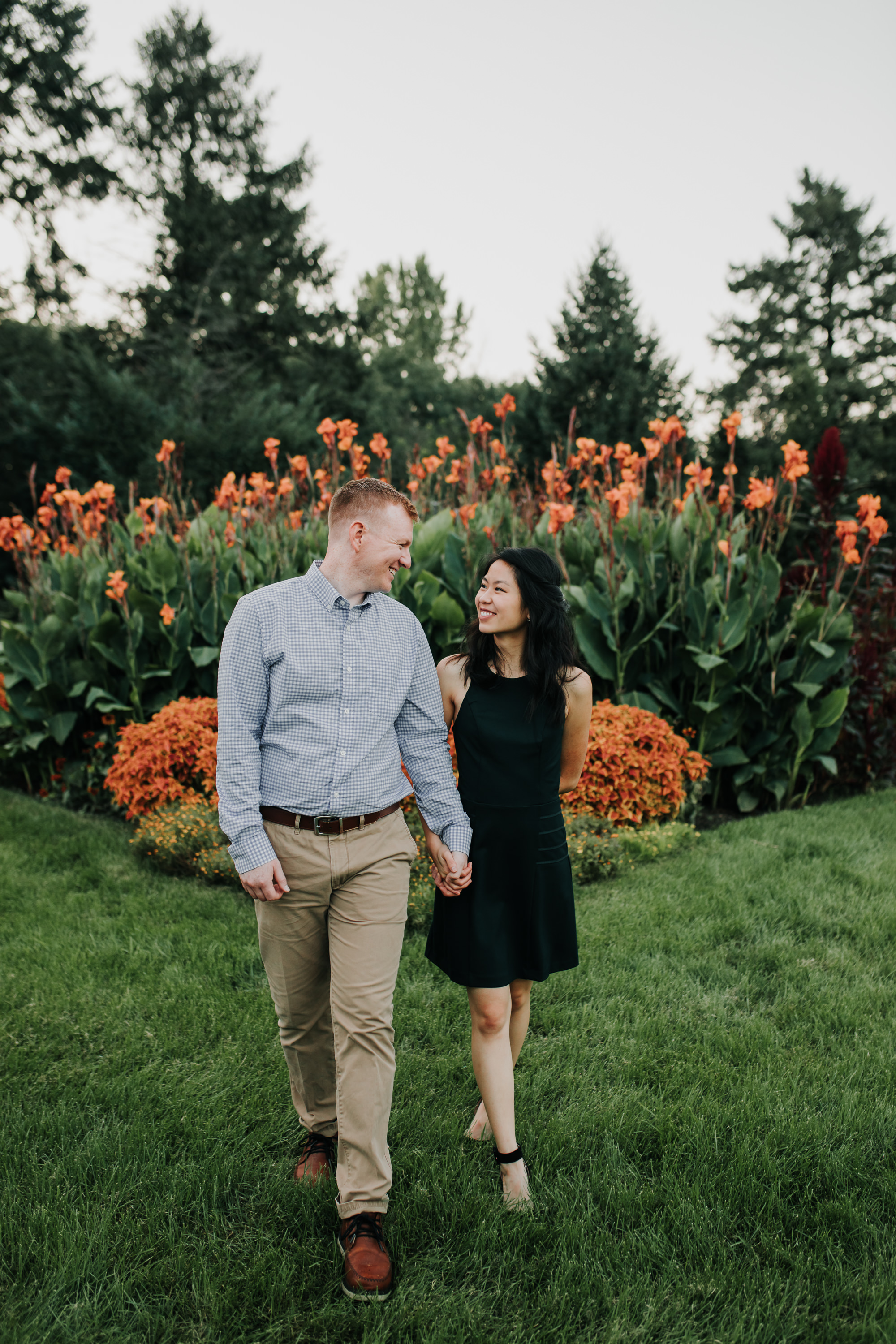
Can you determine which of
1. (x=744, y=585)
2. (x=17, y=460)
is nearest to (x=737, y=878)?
(x=744, y=585)

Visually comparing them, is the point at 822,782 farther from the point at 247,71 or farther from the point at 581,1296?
the point at 247,71

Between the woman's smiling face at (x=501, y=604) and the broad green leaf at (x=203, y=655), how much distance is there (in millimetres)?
3740

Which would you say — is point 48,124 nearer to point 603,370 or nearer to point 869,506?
point 603,370

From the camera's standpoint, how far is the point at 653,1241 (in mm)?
2020

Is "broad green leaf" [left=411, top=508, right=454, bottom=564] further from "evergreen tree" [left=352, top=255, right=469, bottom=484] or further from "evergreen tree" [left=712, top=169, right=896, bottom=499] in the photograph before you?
"evergreen tree" [left=712, top=169, right=896, bottom=499]

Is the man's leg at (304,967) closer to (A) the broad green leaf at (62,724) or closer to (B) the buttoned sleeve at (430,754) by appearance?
(B) the buttoned sleeve at (430,754)

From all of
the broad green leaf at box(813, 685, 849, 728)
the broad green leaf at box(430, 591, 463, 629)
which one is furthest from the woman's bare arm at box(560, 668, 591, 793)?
the broad green leaf at box(813, 685, 849, 728)

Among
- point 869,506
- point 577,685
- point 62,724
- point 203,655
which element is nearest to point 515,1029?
point 577,685

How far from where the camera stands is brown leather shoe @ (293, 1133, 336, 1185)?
7.41 feet

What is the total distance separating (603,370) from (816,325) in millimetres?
14354

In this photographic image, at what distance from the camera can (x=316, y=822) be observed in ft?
6.82

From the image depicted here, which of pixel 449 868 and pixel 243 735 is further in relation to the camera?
pixel 449 868

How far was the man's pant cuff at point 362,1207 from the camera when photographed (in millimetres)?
1967

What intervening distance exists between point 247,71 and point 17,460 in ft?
50.3
